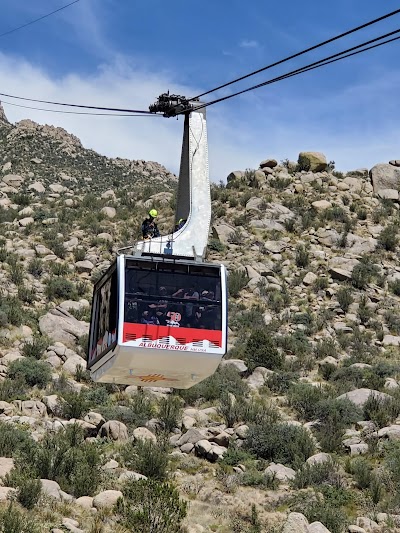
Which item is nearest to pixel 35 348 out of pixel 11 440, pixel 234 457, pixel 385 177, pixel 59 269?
pixel 11 440

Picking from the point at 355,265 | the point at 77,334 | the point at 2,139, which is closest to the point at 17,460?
the point at 77,334

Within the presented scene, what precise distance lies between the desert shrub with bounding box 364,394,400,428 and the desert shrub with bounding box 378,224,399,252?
1859 cm

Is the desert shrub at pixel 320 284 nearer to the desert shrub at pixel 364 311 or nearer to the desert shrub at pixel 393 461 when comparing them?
the desert shrub at pixel 364 311

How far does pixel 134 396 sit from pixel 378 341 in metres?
12.6

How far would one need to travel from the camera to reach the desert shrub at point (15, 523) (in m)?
14.4

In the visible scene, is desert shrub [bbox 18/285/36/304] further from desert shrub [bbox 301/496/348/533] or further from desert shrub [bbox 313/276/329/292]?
desert shrub [bbox 301/496/348/533]

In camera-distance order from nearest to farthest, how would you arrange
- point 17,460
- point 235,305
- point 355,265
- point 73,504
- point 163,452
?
point 73,504 → point 17,460 → point 163,452 → point 235,305 → point 355,265

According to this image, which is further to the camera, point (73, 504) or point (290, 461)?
point (290, 461)

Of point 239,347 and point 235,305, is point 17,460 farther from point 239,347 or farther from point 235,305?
point 235,305

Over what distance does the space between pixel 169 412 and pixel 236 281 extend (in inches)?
578

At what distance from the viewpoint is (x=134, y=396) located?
87.1ft

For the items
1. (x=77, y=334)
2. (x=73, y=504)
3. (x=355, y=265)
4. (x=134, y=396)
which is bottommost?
(x=73, y=504)

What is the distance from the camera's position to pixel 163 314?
14.6m

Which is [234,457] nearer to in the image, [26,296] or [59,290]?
[26,296]
